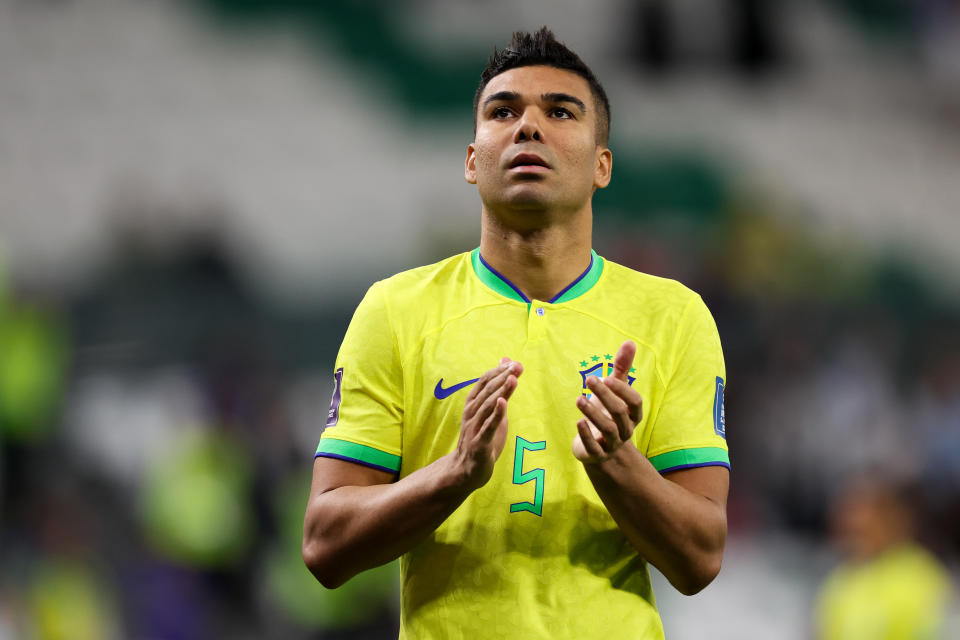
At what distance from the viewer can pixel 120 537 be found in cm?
786

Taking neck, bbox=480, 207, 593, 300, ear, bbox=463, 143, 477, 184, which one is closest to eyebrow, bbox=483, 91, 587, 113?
ear, bbox=463, 143, 477, 184

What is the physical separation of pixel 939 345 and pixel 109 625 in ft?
22.9

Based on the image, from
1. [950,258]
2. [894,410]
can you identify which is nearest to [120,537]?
[894,410]

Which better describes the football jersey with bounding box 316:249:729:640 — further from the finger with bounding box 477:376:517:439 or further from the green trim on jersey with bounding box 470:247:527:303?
the finger with bounding box 477:376:517:439

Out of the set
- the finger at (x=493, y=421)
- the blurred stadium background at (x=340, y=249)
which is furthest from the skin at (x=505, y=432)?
the blurred stadium background at (x=340, y=249)

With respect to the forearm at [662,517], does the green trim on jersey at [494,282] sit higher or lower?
higher

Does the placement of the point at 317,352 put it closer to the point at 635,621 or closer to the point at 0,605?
the point at 0,605

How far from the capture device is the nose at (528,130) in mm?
2406

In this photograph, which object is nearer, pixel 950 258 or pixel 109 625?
pixel 109 625

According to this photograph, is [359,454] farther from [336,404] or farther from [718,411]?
[718,411]

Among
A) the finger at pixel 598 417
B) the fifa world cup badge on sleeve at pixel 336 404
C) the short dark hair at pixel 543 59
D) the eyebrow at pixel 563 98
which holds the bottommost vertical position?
the fifa world cup badge on sleeve at pixel 336 404

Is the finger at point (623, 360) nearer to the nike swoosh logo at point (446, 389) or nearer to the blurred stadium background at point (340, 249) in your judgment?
the nike swoosh logo at point (446, 389)

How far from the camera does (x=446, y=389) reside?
91.5 inches

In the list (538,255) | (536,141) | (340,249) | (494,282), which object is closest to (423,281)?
(494,282)
